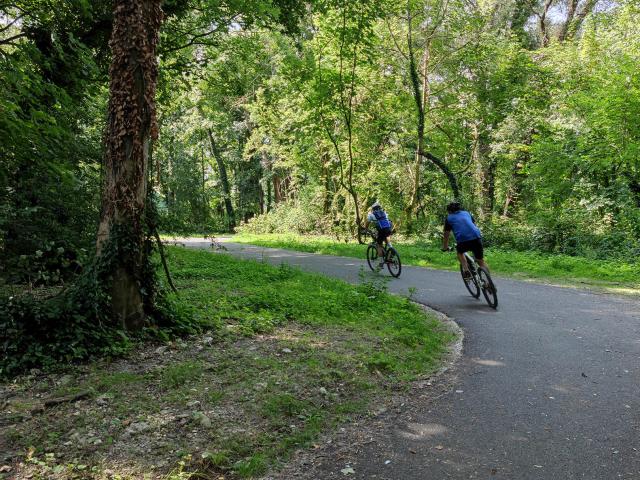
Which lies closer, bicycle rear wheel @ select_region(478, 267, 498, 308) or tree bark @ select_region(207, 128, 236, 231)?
bicycle rear wheel @ select_region(478, 267, 498, 308)

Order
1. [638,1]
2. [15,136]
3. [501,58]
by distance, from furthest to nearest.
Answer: [501,58]
[638,1]
[15,136]

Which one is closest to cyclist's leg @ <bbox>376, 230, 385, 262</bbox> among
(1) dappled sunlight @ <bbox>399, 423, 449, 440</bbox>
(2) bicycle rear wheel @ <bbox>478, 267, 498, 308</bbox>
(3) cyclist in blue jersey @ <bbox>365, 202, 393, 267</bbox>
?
(3) cyclist in blue jersey @ <bbox>365, 202, 393, 267</bbox>

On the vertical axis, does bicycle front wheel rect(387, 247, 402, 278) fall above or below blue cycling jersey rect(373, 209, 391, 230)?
below

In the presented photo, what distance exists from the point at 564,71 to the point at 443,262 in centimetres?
1239

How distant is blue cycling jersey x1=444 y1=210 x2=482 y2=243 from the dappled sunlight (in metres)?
5.74

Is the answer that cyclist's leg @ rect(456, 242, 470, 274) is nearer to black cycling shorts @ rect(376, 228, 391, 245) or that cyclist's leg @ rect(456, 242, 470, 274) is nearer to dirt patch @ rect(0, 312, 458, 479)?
black cycling shorts @ rect(376, 228, 391, 245)

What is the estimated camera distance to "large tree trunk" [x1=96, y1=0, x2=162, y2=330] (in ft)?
→ 18.5

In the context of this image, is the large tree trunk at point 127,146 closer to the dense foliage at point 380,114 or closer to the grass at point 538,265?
the dense foliage at point 380,114

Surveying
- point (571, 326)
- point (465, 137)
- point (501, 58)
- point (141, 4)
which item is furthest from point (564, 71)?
point (141, 4)

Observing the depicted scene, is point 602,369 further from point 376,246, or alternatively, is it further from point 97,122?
point 97,122

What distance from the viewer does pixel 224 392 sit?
461 cm

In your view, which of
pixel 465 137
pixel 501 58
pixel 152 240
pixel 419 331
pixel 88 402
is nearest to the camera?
pixel 88 402

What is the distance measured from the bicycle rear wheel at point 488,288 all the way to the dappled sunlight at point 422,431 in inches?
205

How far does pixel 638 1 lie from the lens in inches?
789
